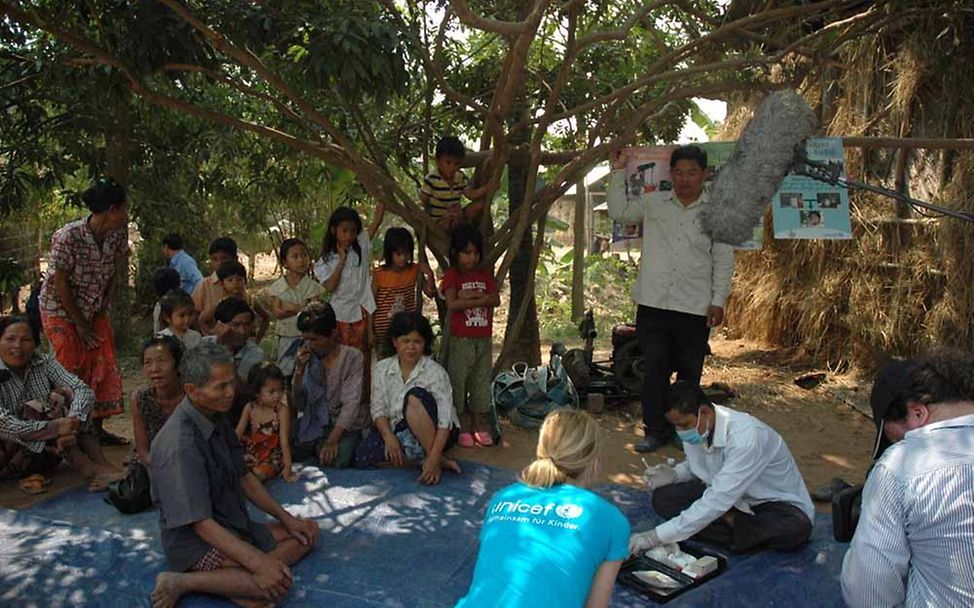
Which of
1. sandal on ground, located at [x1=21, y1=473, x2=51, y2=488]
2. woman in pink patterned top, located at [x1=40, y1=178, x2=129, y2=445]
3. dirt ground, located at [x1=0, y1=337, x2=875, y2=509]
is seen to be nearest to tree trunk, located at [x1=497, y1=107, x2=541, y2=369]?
dirt ground, located at [x1=0, y1=337, x2=875, y2=509]

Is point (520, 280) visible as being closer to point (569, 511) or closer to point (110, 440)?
point (110, 440)

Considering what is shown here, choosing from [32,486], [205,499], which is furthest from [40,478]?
[205,499]

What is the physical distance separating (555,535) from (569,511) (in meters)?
0.07

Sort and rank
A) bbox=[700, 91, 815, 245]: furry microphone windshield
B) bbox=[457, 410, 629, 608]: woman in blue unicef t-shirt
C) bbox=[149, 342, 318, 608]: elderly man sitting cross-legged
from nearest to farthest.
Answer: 1. bbox=[457, 410, 629, 608]: woman in blue unicef t-shirt
2. bbox=[700, 91, 815, 245]: furry microphone windshield
3. bbox=[149, 342, 318, 608]: elderly man sitting cross-legged

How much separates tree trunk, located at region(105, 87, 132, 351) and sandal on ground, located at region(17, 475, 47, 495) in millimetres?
2419

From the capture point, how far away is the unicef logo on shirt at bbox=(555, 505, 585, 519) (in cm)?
211

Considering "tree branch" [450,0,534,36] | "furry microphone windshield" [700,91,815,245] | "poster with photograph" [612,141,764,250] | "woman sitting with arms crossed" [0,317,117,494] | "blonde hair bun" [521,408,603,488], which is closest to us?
"blonde hair bun" [521,408,603,488]

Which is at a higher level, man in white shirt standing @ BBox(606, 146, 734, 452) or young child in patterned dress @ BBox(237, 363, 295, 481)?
man in white shirt standing @ BBox(606, 146, 734, 452)

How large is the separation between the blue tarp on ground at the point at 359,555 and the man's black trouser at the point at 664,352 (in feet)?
2.51

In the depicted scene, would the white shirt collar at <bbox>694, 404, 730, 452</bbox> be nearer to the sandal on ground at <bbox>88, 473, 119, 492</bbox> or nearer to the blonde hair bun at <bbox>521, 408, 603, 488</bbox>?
the blonde hair bun at <bbox>521, 408, 603, 488</bbox>

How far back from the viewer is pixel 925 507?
193cm

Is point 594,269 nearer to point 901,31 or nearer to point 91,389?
point 901,31

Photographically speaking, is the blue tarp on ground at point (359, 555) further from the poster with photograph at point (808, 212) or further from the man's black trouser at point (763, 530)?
the poster with photograph at point (808, 212)

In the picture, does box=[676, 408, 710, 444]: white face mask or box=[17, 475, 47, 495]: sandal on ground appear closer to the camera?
box=[676, 408, 710, 444]: white face mask
